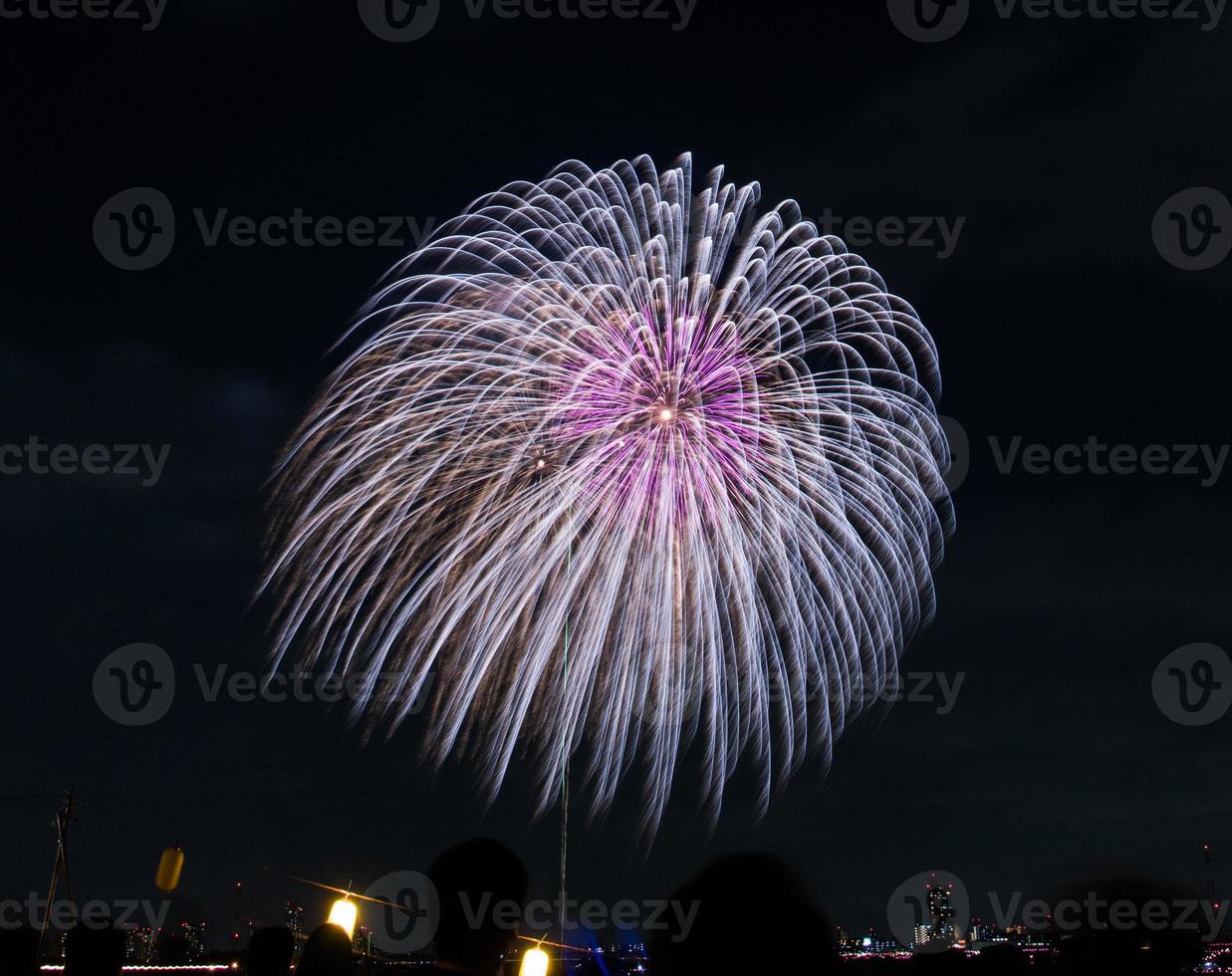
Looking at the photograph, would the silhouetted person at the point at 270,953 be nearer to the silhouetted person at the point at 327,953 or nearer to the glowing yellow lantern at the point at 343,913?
the silhouetted person at the point at 327,953

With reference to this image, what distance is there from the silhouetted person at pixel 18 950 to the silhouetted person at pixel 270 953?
1.31 meters

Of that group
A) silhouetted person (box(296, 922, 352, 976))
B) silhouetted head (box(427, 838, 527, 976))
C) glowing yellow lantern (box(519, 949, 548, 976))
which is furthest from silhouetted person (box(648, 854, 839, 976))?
glowing yellow lantern (box(519, 949, 548, 976))

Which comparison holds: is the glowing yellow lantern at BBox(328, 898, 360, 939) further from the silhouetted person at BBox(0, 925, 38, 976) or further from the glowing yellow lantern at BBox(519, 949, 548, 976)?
the silhouetted person at BBox(0, 925, 38, 976)

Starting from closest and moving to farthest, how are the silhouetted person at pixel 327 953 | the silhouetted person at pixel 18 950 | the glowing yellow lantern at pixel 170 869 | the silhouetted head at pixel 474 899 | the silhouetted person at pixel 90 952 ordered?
the silhouetted head at pixel 474 899 < the silhouetted person at pixel 327 953 < the silhouetted person at pixel 18 950 < the silhouetted person at pixel 90 952 < the glowing yellow lantern at pixel 170 869

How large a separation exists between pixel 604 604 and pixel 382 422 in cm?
619

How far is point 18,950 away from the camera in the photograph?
22.7 ft

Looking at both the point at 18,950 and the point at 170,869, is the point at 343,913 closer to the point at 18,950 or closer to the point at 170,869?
the point at 18,950

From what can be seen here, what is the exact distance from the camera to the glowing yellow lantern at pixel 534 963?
9070mm

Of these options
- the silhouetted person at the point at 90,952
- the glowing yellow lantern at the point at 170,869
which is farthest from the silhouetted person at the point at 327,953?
the glowing yellow lantern at the point at 170,869

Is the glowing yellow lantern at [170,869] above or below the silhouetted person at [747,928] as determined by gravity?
below

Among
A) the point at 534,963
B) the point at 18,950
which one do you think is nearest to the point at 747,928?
the point at 18,950

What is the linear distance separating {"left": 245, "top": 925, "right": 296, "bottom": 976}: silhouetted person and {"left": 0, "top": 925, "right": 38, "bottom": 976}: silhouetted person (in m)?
1.31

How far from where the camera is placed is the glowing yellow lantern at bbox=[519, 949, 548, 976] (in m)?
9.07

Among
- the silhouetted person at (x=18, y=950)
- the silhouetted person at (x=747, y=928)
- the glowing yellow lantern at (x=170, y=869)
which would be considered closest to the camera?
the silhouetted person at (x=747, y=928)
